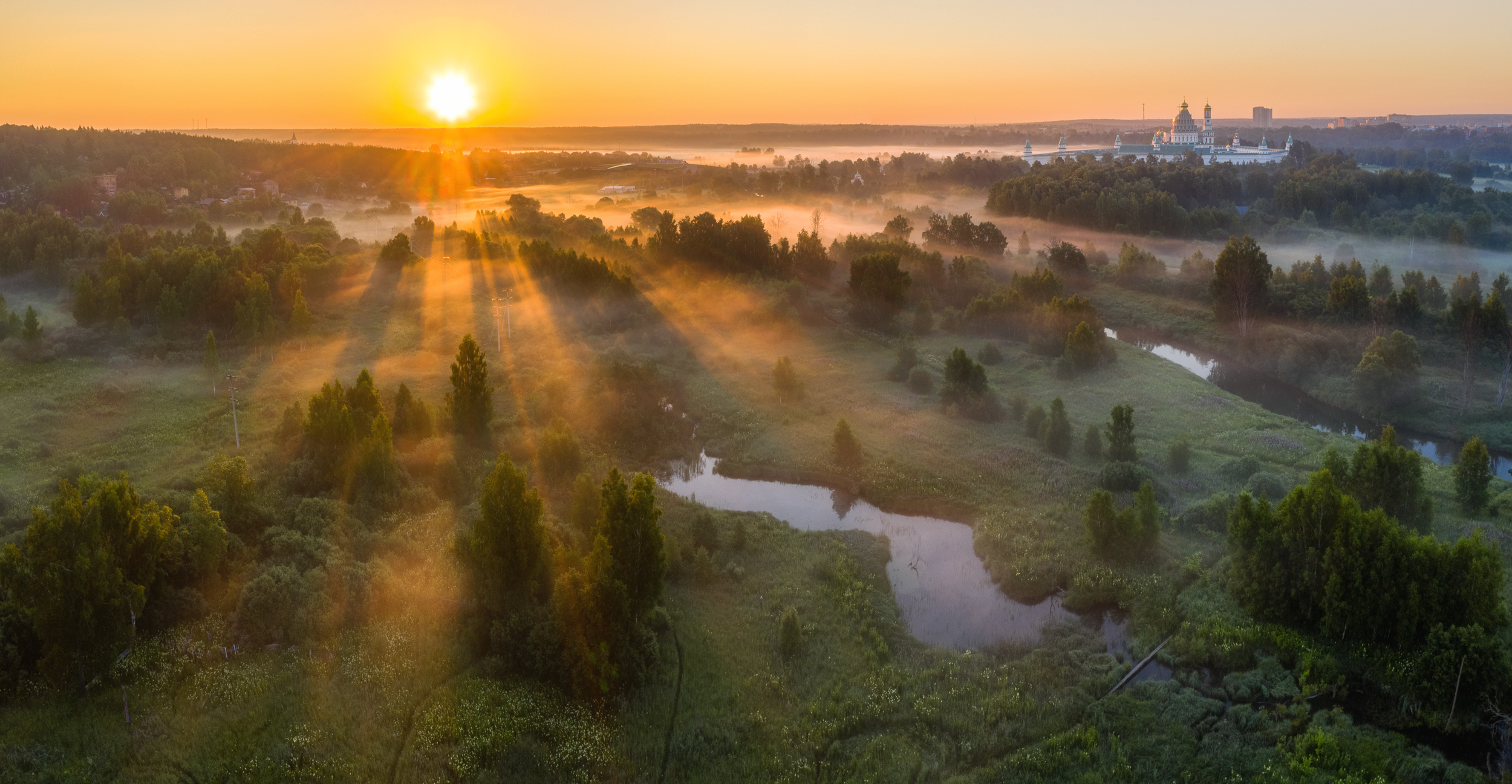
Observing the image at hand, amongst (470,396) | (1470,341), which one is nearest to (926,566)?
(470,396)

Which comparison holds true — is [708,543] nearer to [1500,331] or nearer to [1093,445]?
[1093,445]

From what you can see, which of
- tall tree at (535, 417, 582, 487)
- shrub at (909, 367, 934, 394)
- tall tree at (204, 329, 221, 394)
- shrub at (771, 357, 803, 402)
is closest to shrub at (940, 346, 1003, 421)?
shrub at (909, 367, 934, 394)

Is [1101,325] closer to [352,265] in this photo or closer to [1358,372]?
[1358,372]

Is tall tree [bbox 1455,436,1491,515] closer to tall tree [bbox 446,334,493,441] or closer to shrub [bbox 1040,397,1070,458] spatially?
shrub [bbox 1040,397,1070,458]

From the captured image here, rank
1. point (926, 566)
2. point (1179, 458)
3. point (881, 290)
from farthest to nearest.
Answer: point (881, 290) < point (1179, 458) < point (926, 566)

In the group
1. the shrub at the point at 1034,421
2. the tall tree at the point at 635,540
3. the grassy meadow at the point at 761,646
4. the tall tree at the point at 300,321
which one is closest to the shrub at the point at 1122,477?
the grassy meadow at the point at 761,646

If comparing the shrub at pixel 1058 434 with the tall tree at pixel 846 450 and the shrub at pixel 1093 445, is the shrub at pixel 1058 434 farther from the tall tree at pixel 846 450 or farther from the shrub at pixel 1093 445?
the tall tree at pixel 846 450

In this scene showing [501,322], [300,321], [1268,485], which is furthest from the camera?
[501,322]
